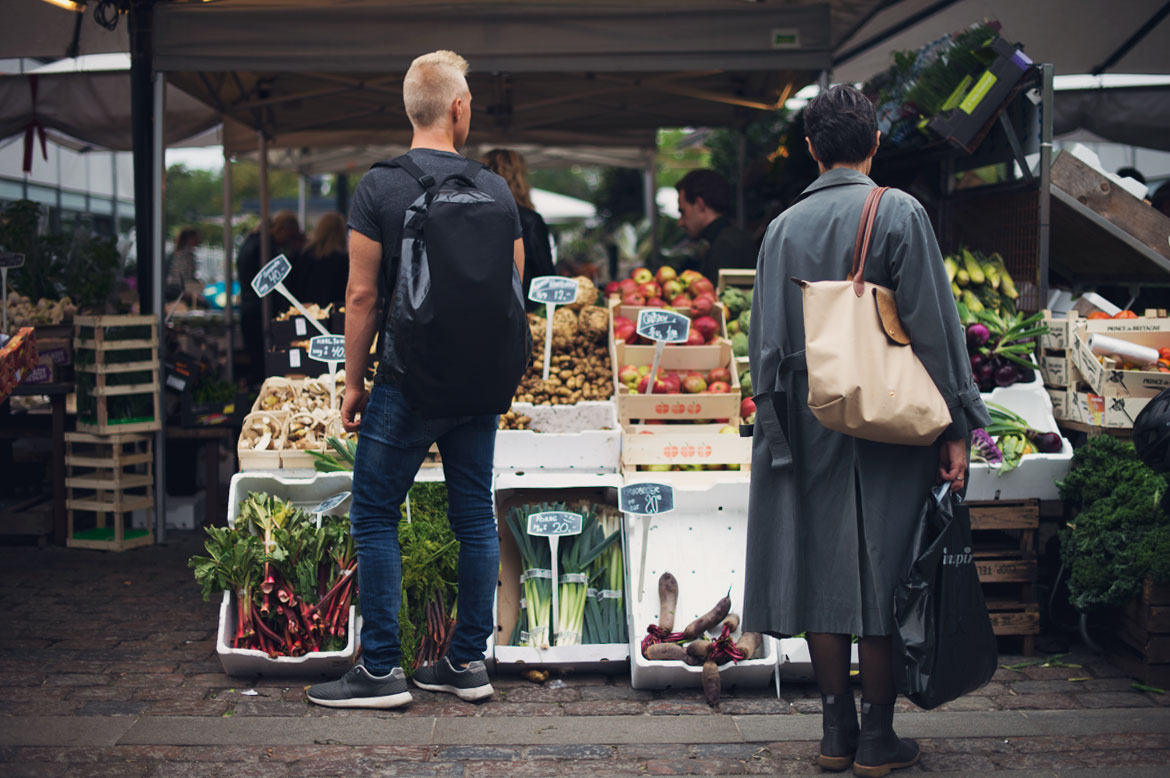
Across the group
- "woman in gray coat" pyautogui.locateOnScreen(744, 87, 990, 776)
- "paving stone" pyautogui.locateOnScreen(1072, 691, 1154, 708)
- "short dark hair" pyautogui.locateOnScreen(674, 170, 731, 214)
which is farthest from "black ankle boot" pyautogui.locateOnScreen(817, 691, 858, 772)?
"short dark hair" pyautogui.locateOnScreen(674, 170, 731, 214)

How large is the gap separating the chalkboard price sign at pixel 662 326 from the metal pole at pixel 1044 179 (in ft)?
6.24

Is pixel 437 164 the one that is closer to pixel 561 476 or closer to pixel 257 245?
pixel 561 476

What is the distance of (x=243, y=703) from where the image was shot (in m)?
3.75

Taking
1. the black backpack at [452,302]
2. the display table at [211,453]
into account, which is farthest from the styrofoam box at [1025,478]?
the display table at [211,453]

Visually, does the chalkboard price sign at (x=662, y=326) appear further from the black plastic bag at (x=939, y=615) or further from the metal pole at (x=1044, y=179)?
the metal pole at (x=1044, y=179)

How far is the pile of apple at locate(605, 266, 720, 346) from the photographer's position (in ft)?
17.1

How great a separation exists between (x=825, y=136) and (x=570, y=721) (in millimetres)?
2033

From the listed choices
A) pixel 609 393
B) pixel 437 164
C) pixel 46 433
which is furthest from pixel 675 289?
pixel 46 433

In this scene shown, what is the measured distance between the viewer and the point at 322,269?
8.45 m

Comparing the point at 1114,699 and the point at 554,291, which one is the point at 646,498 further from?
the point at 1114,699

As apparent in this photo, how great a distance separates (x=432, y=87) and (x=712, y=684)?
87.2 inches

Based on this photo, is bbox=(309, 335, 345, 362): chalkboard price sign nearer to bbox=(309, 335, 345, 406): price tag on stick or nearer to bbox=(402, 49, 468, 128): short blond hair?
bbox=(309, 335, 345, 406): price tag on stick

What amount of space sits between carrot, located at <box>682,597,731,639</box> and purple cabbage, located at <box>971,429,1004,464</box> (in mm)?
1210

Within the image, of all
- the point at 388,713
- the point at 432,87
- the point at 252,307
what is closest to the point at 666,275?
the point at 432,87
